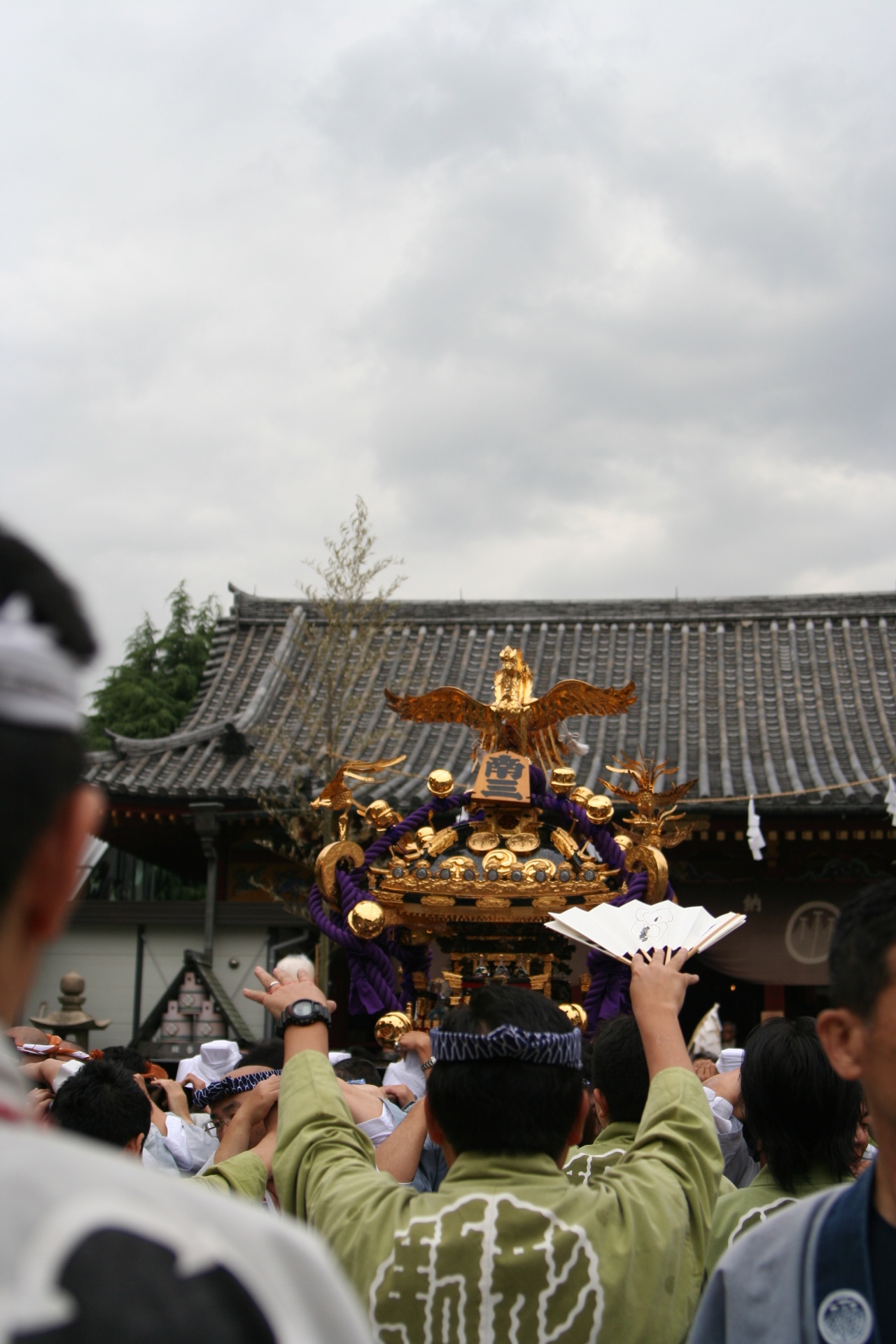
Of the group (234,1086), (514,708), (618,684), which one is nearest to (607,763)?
Answer: (618,684)

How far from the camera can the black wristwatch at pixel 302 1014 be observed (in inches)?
86.2

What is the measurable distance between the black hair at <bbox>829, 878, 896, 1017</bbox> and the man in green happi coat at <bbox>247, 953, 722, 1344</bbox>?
0.49 metres

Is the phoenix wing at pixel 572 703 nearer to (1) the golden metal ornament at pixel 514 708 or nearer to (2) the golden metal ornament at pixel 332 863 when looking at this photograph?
(1) the golden metal ornament at pixel 514 708

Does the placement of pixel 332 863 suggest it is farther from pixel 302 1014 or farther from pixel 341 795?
pixel 302 1014

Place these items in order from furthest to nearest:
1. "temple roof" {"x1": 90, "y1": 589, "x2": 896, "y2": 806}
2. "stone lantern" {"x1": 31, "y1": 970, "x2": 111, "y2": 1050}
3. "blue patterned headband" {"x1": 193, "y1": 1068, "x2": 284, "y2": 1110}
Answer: "temple roof" {"x1": 90, "y1": 589, "x2": 896, "y2": 806} < "stone lantern" {"x1": 31, "y1": 970, "x2": 111, "y2": 1050} < "blue patterned headband" {"x1": 193, "y1": 1068, "x2": 284, "y2": 1110}

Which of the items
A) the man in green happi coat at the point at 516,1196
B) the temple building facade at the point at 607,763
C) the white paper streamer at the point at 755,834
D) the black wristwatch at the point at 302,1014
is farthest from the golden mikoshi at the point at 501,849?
the white paper streamer at the point at 755,834

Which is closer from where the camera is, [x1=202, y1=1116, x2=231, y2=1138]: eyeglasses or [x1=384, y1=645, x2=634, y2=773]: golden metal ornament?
[x1=202, y1=1116, x2=231, y2=1138]: eyeglasses

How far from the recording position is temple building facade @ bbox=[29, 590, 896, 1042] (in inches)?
463

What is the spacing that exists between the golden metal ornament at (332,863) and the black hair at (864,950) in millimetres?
2804

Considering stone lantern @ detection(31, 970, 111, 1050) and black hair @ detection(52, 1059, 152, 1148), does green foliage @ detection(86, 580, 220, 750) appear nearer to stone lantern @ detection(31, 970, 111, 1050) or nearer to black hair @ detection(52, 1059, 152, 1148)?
stone lantern @ detection(31, 970, 111, 1050)

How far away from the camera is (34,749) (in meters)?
0.85

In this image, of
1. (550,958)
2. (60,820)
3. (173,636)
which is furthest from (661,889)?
(173,636)

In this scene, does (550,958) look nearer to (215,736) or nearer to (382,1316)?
(382,1316)

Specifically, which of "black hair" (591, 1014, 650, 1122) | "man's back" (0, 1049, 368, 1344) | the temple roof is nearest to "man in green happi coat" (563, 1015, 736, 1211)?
"black hair" (591, 1014, 650, 1122)
